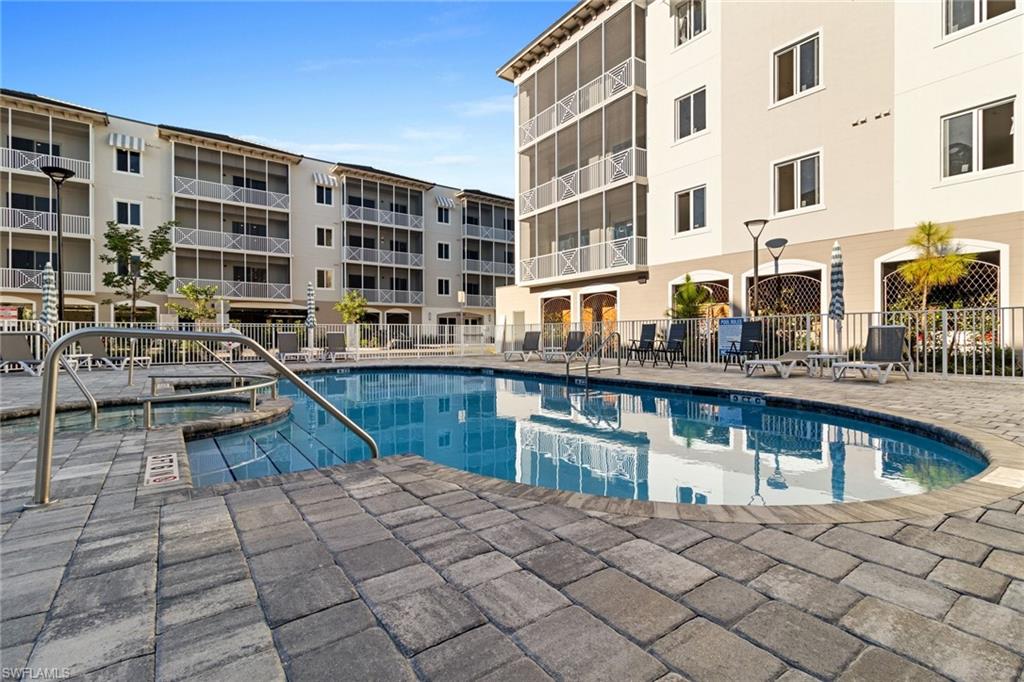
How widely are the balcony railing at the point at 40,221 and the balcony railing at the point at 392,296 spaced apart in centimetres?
1369

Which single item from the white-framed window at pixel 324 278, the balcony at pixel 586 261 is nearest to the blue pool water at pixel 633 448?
the balcony at pixel 586 261

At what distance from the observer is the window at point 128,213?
83.3 feet

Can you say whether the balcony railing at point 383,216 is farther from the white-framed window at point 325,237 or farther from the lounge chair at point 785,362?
the lounge chair at point 785,362

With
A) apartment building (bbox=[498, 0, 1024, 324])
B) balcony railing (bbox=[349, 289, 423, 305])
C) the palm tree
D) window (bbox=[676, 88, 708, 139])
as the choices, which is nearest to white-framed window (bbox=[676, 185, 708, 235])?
apartment building (bbox=[498, 0, 1024, 324])

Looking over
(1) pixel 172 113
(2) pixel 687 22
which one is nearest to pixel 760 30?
(2) pixel 687 22

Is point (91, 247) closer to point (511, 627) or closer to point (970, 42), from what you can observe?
point (511, 627)

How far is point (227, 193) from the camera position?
91.2ft

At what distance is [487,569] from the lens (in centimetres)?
201

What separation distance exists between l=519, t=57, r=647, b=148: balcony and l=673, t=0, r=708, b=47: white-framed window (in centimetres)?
149

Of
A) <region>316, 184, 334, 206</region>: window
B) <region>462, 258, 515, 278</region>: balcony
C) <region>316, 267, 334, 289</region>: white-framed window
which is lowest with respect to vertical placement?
<region>316, 267, 334, 289</region>: white-framed window

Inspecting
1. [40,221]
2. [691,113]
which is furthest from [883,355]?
[40,221]

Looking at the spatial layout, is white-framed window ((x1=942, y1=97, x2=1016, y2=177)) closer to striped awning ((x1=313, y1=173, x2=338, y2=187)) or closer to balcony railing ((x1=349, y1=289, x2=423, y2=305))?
balcony railing ((x1=349, y1=289, x2=423, y2=305))

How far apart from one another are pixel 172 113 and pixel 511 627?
33.3 metres

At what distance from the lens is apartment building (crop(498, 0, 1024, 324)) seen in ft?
34.6
